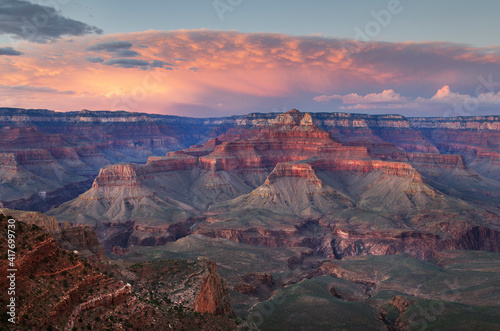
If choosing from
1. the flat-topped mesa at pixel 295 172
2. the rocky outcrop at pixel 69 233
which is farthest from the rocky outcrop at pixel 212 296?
the flat-topped mesa at pixel 295 172

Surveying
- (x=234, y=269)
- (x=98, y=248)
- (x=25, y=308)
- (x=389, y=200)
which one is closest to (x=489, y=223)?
(x=389, y=200)

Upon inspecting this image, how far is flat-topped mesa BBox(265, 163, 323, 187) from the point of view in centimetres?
17888

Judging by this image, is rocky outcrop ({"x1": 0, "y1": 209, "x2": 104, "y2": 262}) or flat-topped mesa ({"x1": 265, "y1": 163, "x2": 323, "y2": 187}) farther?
flat-topped mesa ({"x1": 265, "y1": 163, "x2": 323, "y2": 187})

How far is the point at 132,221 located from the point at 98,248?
100786 mm

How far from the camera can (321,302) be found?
68.7 m

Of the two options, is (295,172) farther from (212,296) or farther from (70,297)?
(70,297)

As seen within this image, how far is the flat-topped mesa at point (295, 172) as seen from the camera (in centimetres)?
17888

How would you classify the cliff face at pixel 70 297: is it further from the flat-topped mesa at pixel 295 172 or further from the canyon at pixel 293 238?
the flat-topped mesa at pixel 295 172

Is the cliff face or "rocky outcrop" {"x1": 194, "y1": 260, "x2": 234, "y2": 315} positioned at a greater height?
the cliff face

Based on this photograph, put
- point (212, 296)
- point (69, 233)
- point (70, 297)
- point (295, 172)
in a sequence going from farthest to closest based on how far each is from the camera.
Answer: point (295, 172), point (69, 233), point (212, 296), point (70, 297)

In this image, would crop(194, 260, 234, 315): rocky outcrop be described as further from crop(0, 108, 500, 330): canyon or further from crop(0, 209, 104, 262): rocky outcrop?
crop(0, 209, 104, 262): rocky outcrop

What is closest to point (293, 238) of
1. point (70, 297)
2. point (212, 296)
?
point (212, 296)

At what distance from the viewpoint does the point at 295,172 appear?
599ft

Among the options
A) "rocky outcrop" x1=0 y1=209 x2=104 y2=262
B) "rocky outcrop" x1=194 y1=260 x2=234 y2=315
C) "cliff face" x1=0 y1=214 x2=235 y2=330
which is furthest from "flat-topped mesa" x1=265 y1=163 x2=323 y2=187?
"cliff face" x1=0 y1=214 x2=235 y2=330
